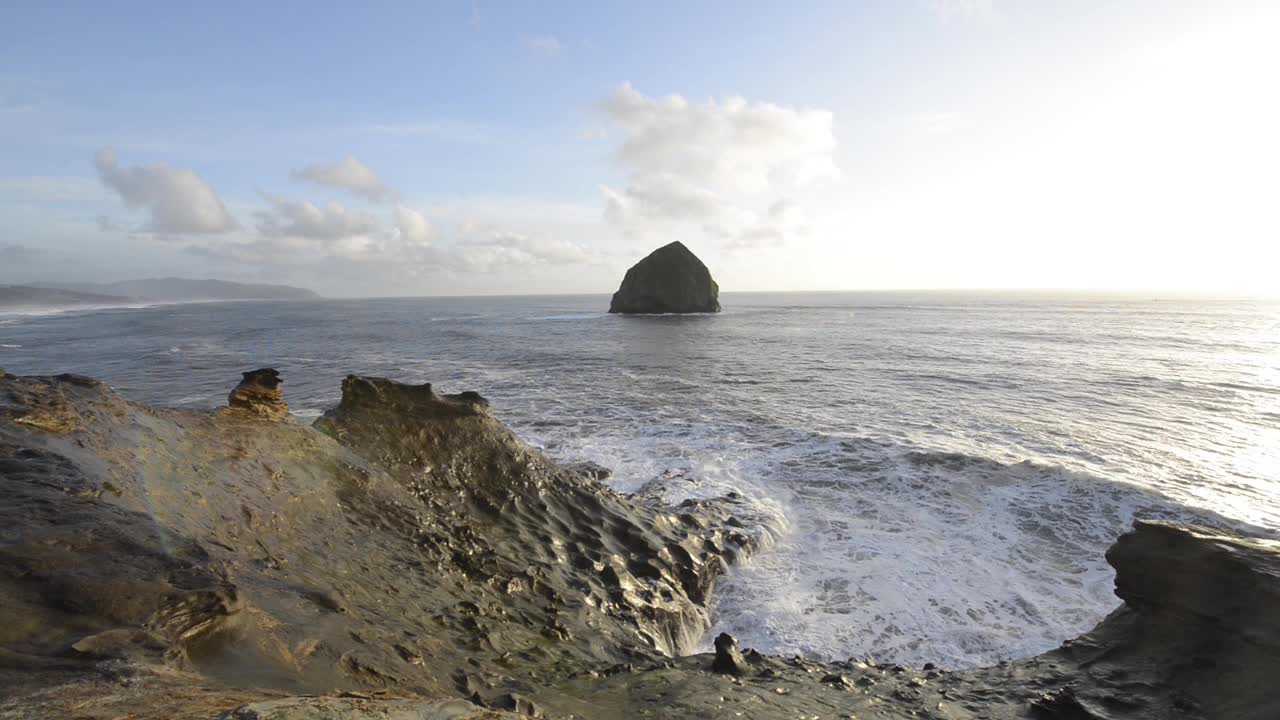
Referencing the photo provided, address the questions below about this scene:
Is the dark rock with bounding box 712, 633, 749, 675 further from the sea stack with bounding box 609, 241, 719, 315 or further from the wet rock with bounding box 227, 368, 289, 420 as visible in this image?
the sea stack with bounding box 609, 241, 719, 315

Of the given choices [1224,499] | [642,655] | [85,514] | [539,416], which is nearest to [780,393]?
[539,416]

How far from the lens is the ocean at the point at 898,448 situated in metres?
8.33

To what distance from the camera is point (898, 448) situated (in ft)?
49.0

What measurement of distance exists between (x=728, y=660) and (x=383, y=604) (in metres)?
3.37

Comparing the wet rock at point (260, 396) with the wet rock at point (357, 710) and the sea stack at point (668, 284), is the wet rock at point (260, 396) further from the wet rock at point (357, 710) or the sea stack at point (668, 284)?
the sea stack at point (668, 284)

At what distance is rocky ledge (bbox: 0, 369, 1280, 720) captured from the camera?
317 centimetres

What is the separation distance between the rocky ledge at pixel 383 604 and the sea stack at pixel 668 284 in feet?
A: 269

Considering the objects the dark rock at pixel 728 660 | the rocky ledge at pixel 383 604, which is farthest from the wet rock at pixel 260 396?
the dark rock at pixel 728 660

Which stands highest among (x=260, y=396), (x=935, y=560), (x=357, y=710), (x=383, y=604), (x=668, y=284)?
(x=668, y=284)

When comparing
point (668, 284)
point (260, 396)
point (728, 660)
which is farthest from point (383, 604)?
point (668, 284)

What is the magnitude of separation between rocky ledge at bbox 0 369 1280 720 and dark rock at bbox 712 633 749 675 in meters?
0.02

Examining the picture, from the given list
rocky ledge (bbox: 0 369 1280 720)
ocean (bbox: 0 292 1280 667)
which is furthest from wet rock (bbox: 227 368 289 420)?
ocean (bbox: 0 292 1280 667)

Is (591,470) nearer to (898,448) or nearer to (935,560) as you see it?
(935,560)

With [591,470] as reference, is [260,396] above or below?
above
